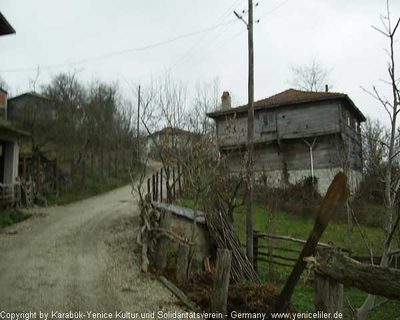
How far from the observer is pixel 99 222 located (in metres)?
12.8

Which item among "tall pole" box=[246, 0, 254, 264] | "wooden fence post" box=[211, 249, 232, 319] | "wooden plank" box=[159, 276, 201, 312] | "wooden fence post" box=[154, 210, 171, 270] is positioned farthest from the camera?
"tall pole" box=[246, 0, 254, 264]

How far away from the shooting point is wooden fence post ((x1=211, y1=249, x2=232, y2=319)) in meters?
5.88

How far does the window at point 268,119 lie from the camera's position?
25.2m

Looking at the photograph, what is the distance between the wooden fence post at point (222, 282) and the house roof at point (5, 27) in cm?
772

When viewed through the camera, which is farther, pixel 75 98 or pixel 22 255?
pixel 75 98

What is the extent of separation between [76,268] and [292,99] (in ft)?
66.2

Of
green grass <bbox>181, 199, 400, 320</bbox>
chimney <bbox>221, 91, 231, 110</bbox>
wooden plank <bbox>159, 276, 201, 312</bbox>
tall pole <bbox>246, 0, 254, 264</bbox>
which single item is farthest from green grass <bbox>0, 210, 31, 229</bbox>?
chimney <bbox>221, 91, 231, 110</bbox>

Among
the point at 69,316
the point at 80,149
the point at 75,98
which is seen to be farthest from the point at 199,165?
the point at 75,98

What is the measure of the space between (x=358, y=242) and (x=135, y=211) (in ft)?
31.1

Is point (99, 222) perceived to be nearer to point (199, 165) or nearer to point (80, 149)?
point (199, 165)

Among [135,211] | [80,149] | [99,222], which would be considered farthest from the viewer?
[80,149]

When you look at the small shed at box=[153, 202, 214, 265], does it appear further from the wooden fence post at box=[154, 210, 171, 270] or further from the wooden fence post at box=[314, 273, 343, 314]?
the wooden fence post at box=[314, 273, 343, 314]

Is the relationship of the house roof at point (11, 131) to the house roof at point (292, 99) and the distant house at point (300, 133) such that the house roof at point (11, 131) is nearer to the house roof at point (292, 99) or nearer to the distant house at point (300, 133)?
the house roof at point (292, 99)

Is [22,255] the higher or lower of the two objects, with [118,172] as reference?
lower
